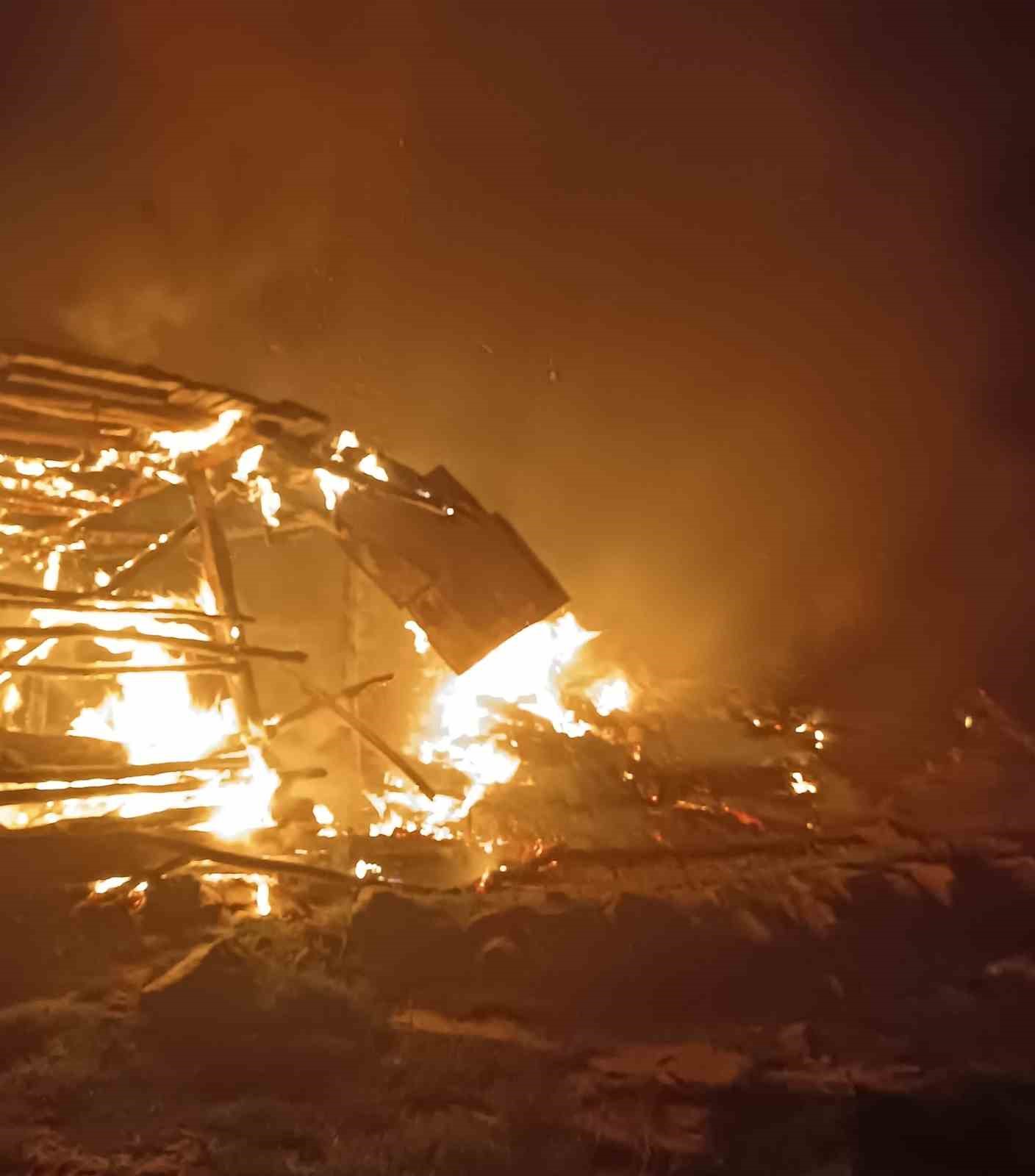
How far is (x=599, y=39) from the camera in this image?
341 inches

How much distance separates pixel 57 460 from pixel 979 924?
20.0 ft

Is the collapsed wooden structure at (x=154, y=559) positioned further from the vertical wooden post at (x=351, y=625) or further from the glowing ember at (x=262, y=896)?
the vertical wooden post at (x=351, y=625)

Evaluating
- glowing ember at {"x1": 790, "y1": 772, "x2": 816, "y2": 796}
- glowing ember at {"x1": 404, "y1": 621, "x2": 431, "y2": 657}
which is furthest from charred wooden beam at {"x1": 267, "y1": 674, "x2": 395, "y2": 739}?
glowing ember at {"x1": 790, "y1": 772, "x2": 816, "y2": 796}

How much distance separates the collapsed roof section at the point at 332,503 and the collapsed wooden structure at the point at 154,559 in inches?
0.5

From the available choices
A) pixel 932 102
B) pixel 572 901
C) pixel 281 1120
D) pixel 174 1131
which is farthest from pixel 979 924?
pixel 932 102

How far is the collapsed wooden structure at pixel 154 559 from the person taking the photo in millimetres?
5742

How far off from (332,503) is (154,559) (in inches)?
48.2

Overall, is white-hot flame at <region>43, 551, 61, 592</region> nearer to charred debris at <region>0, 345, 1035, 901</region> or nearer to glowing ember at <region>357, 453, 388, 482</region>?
charred debris at <region>0, 345, 1035, 901</region>

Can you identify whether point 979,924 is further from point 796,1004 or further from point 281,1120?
point 281,1120

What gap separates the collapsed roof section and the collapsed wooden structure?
0.01 m

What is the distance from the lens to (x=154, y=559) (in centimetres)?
683

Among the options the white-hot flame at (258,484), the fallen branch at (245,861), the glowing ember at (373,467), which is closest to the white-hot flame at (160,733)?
the fallen branch at (245,861)

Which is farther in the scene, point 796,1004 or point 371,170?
point 371,170

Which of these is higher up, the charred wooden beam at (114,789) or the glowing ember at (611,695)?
the glowing ember at (611,695)
